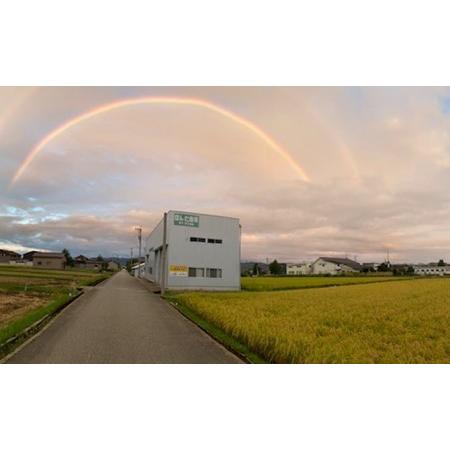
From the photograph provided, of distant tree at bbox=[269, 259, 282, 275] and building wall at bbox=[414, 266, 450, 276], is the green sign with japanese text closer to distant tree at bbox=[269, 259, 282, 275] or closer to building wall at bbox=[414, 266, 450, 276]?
distant tree at bbox=[269, 259, 282, 275]

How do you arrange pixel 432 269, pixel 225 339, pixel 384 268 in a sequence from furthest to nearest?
1. pixel 432 269
2. pixel 384 268
3. pixel 225 339

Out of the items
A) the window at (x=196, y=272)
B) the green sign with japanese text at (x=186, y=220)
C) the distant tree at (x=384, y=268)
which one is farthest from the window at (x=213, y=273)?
the distant tree at (x=384, y=268)

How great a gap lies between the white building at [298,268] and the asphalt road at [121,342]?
119192 millimetres

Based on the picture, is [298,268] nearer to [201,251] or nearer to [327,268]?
[327,268]

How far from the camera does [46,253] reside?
337ft

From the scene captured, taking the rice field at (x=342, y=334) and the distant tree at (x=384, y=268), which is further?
the distant tree at (x=384, y=268)

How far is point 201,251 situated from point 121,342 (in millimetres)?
24189

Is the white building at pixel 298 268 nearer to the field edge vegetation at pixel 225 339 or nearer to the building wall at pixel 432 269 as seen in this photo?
the building wall at pixel 432 269

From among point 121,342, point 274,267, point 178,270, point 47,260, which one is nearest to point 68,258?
point 47,260

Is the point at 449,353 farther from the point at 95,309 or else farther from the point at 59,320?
the point at 95,309

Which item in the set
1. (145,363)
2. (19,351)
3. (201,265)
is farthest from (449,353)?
(201,265)

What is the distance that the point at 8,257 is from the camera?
394 feet

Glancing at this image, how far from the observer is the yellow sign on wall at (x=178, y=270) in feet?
106

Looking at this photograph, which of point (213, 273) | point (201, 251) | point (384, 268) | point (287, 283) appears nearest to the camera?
point (201, 251)
